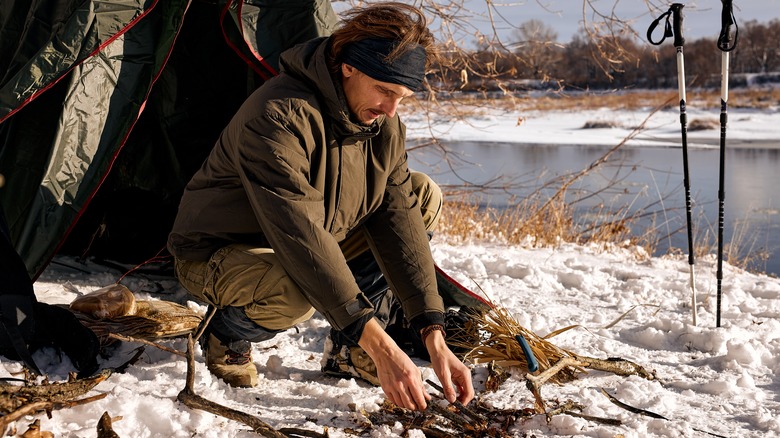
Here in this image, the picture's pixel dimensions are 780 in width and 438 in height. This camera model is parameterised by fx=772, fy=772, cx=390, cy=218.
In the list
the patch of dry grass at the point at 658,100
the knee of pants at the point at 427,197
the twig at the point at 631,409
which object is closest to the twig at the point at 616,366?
the twig at the point at 631,409

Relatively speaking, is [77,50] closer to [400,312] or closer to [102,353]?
[102,353]

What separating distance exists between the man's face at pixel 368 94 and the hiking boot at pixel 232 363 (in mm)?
812

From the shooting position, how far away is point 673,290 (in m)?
3.87

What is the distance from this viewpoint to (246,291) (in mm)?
2172

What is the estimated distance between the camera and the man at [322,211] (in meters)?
1.92

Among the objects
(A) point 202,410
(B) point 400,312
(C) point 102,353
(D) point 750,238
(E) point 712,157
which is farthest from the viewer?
(E) point 712,157

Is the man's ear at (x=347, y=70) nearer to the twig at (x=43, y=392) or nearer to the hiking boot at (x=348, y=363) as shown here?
the hiking boot at (x=348, y=363)

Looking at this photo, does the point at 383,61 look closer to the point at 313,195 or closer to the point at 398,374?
the point at 313,195

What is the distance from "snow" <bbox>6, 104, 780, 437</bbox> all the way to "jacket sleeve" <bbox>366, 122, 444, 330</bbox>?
0.34 m

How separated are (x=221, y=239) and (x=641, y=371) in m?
1.47

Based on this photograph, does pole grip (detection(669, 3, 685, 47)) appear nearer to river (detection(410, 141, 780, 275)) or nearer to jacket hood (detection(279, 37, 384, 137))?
jacket hood (detection(279, 37, 384, 137))

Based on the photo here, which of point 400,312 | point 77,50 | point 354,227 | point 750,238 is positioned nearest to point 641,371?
A: point 400,312

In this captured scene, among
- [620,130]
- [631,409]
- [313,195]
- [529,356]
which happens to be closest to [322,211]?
[313,195]

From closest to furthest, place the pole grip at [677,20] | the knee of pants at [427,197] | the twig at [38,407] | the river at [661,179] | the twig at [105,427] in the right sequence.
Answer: the twig at [38,407] → the twig at [105,427] → the knee of pants at [427,197] → the pole grip at [677,20] → the river at [661,179]
